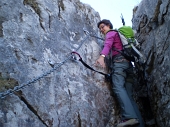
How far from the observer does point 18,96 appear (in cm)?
362

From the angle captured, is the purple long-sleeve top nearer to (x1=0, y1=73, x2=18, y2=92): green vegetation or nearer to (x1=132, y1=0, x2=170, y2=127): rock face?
(x1=132, y1=0, x2=170, y2=127): rock face

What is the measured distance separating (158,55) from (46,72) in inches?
133

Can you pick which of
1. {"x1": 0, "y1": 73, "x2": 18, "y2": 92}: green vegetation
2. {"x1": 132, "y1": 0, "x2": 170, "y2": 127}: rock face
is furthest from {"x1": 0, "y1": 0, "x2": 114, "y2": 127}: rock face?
{"x1": 132, "y1": 0, "x2": 170, "y2": 127}: rock face

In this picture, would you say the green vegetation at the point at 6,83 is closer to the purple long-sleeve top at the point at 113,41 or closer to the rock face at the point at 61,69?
the rock face at the point at 61,69

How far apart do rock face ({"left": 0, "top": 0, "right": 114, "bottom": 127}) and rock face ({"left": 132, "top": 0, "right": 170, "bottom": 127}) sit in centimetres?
139

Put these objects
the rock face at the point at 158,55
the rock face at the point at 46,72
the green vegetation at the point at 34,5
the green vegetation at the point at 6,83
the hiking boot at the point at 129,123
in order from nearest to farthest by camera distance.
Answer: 1. the green vegetation at the point at 6,83
2. the rock face at the point at 46,72
3. the hiking boot at the point at 129,123
4. the green vegetation at the point at 34,5
5. the rock face at the point at 158,55

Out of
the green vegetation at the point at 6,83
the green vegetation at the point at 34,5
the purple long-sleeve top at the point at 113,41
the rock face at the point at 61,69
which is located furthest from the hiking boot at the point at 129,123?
the green vegetation at the point at 34,5

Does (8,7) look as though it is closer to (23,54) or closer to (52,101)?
(23,54)

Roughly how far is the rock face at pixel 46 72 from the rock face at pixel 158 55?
1.39 meters

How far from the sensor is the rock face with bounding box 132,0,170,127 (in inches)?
212

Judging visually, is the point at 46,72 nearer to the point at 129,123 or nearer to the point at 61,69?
the point at 61,69

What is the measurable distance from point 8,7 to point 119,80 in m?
3.29

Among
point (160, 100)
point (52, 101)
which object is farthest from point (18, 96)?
point (160, 100)

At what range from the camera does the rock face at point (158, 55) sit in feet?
17.6
